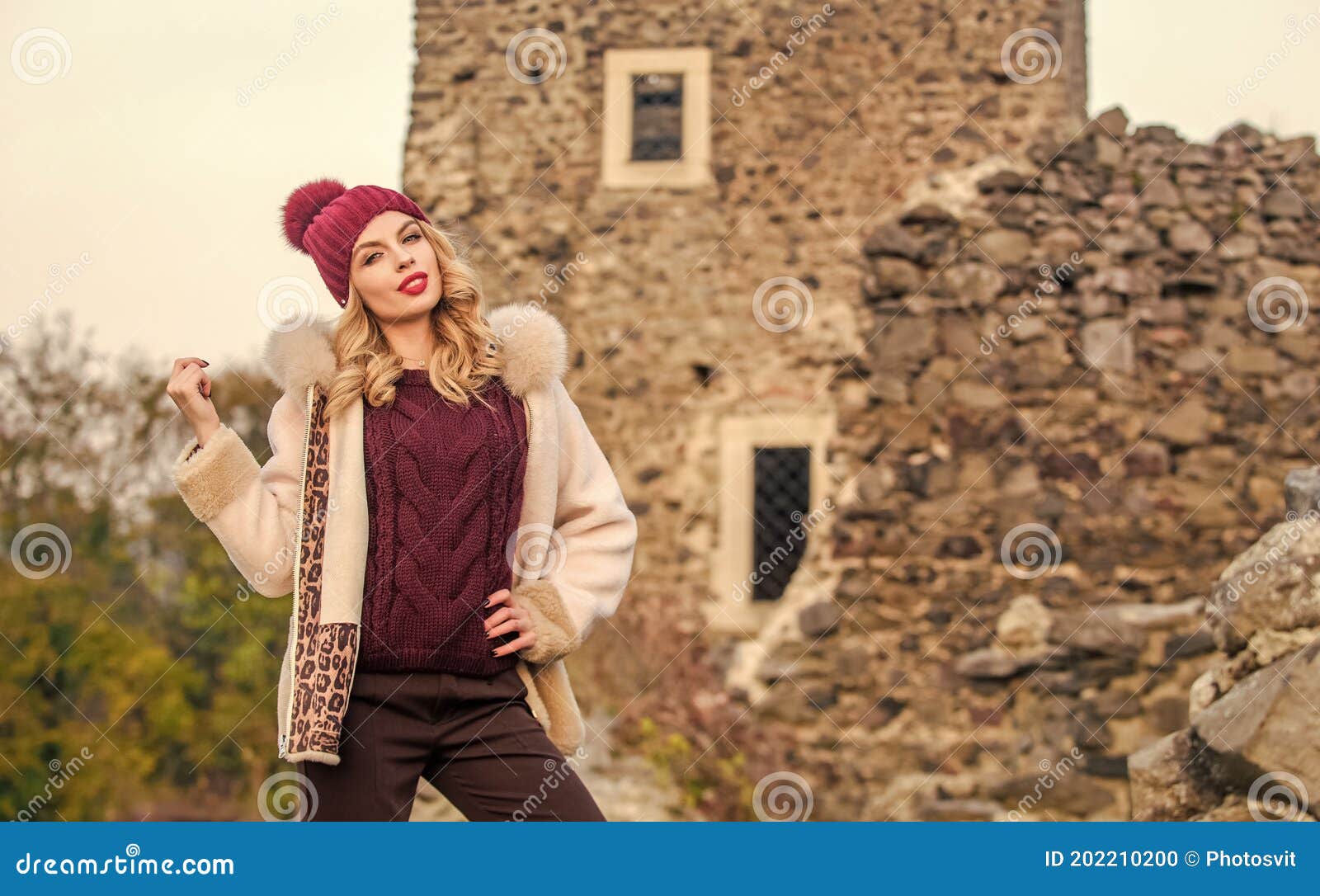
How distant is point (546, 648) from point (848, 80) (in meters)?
8.52

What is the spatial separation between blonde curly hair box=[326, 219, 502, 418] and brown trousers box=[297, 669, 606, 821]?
1.65ft

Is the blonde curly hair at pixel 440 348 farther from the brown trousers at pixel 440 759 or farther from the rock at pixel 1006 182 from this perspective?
the rock at pixel 1006 182

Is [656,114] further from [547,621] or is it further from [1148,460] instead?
[547,621]

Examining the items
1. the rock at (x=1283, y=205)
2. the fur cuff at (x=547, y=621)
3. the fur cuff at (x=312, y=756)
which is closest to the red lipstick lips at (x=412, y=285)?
the fur cuff at (x=547, y=621)

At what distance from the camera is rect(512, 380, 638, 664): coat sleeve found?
2803 millimetres

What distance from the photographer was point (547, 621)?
2715mm

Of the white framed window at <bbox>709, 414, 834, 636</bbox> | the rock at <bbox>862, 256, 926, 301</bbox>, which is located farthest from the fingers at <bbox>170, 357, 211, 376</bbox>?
the white framed window at <bbox>709, 414, 834, 636</bbox>

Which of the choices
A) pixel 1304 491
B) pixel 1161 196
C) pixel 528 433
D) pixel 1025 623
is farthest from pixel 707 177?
pixel 528 433

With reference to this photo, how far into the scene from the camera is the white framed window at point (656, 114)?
10.6 meters

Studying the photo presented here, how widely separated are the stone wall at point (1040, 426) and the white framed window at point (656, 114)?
9.45 ft

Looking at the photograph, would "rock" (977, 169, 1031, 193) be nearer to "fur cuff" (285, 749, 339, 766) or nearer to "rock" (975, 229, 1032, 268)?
"rock" (975, 229, 1032, 268)

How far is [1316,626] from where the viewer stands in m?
3.88

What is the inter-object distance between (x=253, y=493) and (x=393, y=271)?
0.47 m

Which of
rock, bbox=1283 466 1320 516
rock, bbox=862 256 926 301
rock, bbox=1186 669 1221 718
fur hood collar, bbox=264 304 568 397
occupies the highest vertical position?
rock, bbox=862 256 926 301
